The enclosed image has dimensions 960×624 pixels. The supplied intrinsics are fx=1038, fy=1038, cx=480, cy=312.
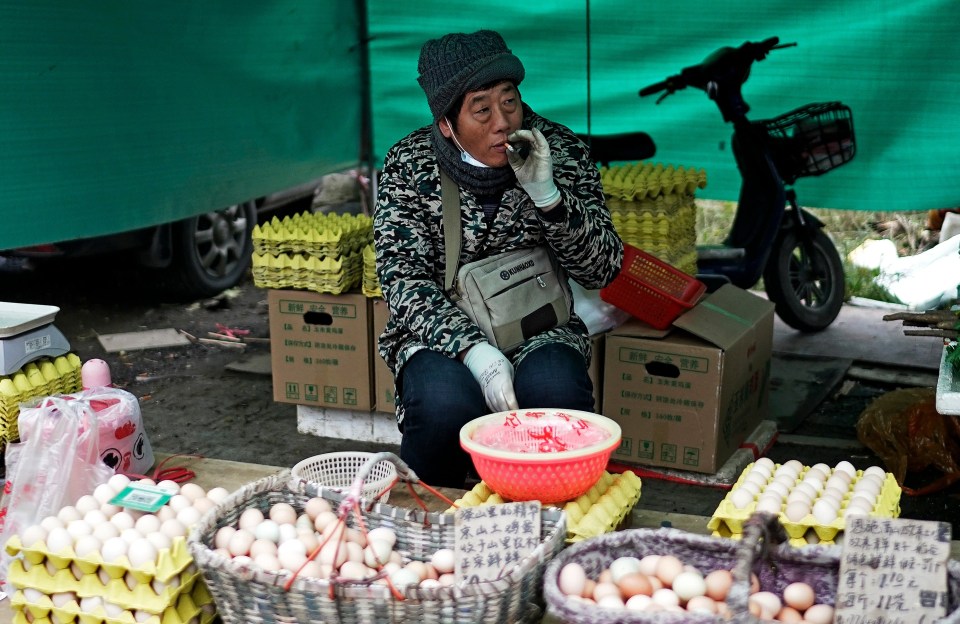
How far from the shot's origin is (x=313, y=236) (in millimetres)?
4547

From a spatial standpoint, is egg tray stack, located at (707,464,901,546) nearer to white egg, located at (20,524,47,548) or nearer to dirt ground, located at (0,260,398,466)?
white egg, located at (20,524,47,548)

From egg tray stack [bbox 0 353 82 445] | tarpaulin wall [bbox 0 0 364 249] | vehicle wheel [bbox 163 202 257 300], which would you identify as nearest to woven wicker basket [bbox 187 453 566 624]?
egg tray stack [bbox 0 353 82 445]

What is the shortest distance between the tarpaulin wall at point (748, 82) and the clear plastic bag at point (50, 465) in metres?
3.74

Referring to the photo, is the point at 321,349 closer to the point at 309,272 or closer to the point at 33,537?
the point at 309,272

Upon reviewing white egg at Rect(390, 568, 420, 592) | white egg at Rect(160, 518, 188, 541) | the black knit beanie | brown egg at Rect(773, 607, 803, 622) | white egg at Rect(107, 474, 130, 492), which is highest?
the black knit beanie

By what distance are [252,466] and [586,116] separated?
380cm

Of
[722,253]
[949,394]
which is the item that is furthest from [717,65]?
[949,394]

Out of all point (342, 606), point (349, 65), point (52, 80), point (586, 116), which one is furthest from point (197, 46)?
point (342, 606)

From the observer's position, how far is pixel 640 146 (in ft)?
19.0

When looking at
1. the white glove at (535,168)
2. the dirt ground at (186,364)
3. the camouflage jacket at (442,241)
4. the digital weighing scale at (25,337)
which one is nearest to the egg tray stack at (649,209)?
the camouflage jacket at (442,241)

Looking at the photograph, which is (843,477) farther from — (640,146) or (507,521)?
(640,146)

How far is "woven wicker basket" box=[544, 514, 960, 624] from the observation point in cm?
172

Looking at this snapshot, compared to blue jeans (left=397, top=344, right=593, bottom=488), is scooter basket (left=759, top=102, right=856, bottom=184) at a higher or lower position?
higher

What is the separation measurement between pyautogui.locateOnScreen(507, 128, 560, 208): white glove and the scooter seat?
3.06 meters
